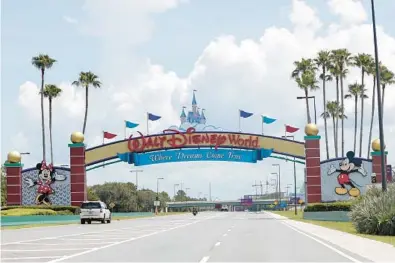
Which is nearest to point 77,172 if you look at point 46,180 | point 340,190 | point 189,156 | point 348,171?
point 46,180

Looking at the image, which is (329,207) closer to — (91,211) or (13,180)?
(91,211)

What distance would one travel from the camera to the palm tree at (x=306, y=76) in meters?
88.2

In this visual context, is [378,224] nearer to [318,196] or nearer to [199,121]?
[318,196]

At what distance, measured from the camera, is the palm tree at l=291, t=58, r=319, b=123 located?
88250 millimetres

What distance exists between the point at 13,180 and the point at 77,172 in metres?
7.06

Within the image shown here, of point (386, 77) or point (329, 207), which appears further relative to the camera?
point (386, 77)

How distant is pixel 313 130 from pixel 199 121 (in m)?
14.9

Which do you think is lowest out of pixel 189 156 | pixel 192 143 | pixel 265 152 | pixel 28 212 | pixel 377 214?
pixel 28 212

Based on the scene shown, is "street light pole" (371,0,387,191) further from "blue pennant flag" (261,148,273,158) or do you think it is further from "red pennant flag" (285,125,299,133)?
"red pennant flag" (285,125,299,133)

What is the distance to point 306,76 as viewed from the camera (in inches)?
3479

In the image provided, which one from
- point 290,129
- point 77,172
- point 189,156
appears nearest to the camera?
point 77,172

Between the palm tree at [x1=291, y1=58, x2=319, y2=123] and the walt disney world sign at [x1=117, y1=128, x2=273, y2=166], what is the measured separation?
66.5 ft

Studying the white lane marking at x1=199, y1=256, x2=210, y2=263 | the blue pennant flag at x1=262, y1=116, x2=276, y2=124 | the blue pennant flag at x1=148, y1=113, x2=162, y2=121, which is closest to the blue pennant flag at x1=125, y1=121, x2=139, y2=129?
the blue pennant flag at x1=148, y1=113, x2=162, y2=121

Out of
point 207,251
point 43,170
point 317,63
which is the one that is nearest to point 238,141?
point 43,170
